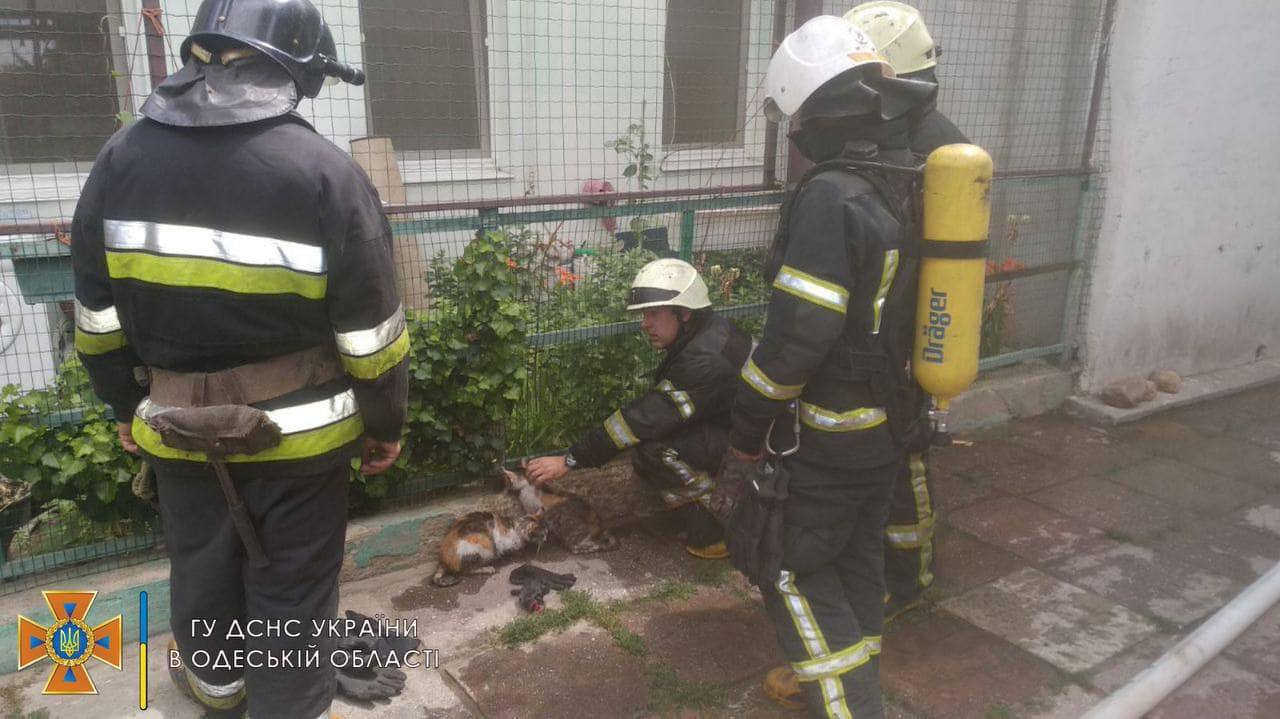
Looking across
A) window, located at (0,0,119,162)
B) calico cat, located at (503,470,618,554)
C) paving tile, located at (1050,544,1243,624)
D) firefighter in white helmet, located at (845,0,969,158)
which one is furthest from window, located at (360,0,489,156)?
paving tile, located at (1050,544,1243,624)

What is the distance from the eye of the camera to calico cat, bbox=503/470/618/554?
153 inches

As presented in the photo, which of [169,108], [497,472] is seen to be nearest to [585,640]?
[497,472]

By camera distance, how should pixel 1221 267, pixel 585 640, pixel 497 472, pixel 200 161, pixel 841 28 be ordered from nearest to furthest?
pixel 200 161 → pixel 841 28 → pixel 585 640 → pixel 497 472 → pixel 1221 267

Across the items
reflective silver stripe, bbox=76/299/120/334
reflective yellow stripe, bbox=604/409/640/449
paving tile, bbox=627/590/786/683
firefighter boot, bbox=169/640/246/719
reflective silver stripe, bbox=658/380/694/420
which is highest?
reflective silver stripe, bbox=76/299/120/334

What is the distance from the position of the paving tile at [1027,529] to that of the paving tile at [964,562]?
7cm

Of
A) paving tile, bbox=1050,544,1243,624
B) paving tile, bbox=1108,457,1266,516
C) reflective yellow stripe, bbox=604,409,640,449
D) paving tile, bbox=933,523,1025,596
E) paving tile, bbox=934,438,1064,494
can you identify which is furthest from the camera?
paving tile, bbox=934,438,1064,494

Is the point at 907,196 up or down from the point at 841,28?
down

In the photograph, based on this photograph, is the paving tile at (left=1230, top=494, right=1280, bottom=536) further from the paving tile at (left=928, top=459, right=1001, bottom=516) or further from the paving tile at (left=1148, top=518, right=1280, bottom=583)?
the paving tile at (left=928, top=459, right=1001, bottom=516)

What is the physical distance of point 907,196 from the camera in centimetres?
265

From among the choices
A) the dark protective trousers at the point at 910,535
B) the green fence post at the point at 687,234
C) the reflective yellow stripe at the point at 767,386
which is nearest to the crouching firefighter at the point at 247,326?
the reflective yellow stripe at the point at 767,386

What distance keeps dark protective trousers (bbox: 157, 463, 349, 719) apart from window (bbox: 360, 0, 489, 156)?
3646mm

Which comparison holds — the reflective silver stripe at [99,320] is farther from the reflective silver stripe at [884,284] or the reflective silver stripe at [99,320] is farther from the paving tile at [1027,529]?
the paving tile at [1027,529]

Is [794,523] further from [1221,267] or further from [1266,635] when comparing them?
[1221,267]

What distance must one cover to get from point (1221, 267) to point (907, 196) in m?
5.06
